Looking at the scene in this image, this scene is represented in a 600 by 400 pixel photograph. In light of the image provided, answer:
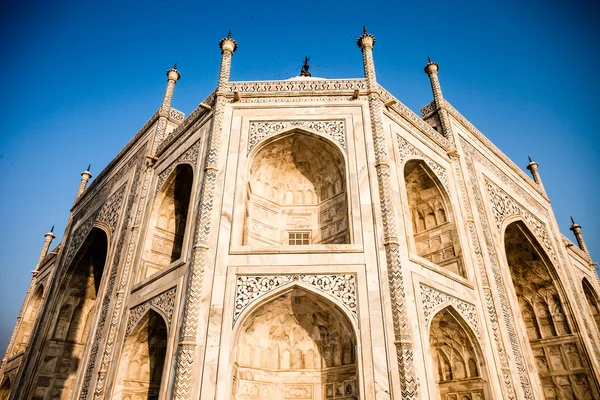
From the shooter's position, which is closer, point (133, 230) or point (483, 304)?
point (483, 304)

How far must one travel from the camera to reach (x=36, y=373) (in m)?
14.4

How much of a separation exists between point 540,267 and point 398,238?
9.62 metres

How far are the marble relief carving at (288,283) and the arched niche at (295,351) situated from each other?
20 centimetres

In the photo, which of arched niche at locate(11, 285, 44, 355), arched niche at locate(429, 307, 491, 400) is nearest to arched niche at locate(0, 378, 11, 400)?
arched niche at locate(11, 285, 44, 355)

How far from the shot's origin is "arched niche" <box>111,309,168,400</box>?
9.77 meters

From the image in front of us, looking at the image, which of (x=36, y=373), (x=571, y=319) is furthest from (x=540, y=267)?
(x=36, y=373)

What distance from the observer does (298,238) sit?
10914 millimetres

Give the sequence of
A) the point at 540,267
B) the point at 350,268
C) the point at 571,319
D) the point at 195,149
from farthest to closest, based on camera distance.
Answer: the point at 540,267 < the point at 571,319 < the point at 195,149 < the point at 350,268

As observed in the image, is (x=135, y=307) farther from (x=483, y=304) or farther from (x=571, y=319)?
(x=571, y=319)

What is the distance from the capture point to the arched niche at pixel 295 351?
8531mm

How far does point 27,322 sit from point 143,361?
14.0 meters

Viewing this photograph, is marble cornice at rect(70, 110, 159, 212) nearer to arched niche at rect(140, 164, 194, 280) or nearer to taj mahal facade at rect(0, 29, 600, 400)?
taj mahal facade at rect(0, 29, 600, 400)

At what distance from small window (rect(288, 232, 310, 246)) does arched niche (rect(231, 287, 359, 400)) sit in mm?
2079

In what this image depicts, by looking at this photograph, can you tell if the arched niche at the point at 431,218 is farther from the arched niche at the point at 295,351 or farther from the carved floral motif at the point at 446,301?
the arched niche at the point at 295,351
